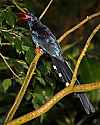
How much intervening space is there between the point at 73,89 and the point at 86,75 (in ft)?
2.47

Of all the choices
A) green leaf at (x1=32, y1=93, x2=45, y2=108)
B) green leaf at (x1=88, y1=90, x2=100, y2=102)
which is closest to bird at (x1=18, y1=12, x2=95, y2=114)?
green leaf at (x1=32, y1=93, x2=45, y2=108)

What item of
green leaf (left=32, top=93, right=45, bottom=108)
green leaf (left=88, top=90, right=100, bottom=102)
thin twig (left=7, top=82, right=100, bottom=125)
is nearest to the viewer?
thin twig (left=7, top=82, right=100, bottom=125)

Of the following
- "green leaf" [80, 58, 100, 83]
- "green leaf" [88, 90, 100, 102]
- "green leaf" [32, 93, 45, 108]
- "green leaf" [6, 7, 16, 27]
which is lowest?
"green leaf" [88, 90, 100, 102]

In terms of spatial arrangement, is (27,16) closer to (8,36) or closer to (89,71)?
(8,36)

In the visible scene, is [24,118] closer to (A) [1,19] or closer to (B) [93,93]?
(A) [1,19]

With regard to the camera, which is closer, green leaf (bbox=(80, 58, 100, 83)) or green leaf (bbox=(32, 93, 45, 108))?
green leaf (bbox=(32, 93, 45, 108))

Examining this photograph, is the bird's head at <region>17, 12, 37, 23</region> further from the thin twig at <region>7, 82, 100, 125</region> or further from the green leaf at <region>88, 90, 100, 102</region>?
the green leaf at <region>88, 90, 100, 102</region>

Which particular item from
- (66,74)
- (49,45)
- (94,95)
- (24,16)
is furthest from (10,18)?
(94,95)

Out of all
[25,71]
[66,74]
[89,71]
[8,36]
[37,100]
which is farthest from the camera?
[89,71]

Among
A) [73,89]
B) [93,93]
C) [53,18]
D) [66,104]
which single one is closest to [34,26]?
[73,89]

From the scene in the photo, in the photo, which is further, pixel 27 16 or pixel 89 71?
pixel 89 71

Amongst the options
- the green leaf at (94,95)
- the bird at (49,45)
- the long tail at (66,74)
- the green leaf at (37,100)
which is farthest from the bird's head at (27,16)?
the green leaf at (94,95)

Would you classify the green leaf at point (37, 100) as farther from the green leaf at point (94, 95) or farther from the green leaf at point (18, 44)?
the green leaf at point (94, 95)

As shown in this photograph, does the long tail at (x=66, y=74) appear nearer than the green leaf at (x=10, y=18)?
Yes
